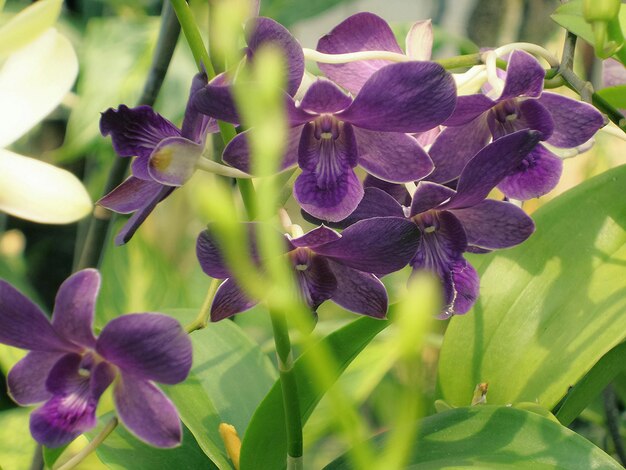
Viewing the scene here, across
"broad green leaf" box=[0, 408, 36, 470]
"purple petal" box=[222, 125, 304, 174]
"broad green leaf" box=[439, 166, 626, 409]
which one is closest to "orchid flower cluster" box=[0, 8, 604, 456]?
"purple petal" box=[222, 125, 304, 174]

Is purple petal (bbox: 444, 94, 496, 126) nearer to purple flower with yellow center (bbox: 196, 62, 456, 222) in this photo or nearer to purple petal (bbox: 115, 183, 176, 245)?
purple flower with yellow center (bbox: 196, 62, 456, 222)

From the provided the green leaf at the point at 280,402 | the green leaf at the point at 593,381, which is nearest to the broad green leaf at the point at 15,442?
the green leaf at the point at 280,402

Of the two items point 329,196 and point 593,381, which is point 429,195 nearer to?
point 329,196

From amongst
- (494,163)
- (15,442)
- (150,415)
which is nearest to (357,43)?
(494,163)

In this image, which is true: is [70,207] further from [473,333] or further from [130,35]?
[130,35]

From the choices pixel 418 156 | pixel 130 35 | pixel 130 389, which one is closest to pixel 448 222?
pixel 418 156

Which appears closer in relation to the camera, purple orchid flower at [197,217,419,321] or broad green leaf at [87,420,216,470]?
purple orchid flower at [197,217,419,321]

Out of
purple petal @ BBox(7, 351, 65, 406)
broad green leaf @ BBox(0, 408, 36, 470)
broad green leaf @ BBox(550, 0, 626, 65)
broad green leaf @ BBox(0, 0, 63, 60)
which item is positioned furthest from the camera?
broad green leaf @ BBox(0, 408, 36, 470)
